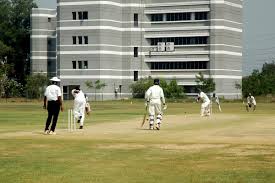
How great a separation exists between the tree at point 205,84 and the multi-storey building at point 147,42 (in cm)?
346

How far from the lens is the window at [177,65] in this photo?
128 meters

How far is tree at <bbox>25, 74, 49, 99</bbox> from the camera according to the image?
Answer: 125312 mm

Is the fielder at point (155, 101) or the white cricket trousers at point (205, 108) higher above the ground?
the fielder at point (155, 101)

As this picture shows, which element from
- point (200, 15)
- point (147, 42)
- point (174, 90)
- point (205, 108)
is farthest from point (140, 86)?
point (205, 108)

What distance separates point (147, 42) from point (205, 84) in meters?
17.3

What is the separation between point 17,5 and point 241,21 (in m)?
51.1

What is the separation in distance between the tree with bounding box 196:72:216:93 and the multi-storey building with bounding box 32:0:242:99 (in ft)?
11.4

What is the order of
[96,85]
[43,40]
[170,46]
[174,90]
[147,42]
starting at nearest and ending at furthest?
[174,90] → [96,85] → [170,46] → [147,42] → [43,40]

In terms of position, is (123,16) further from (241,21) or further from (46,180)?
(46,180)

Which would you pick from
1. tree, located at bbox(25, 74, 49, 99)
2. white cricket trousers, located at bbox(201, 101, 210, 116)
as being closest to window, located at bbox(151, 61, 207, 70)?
tree, located at bbox(25, 74, 49, 99)

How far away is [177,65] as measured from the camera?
130 metres

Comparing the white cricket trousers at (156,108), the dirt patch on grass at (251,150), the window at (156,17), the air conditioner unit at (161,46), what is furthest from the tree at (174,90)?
the dirt patch on grass at (251,150)

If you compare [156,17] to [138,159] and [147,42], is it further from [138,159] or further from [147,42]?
[138,159]

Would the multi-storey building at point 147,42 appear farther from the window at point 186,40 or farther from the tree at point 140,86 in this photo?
the tree at point 140,86
